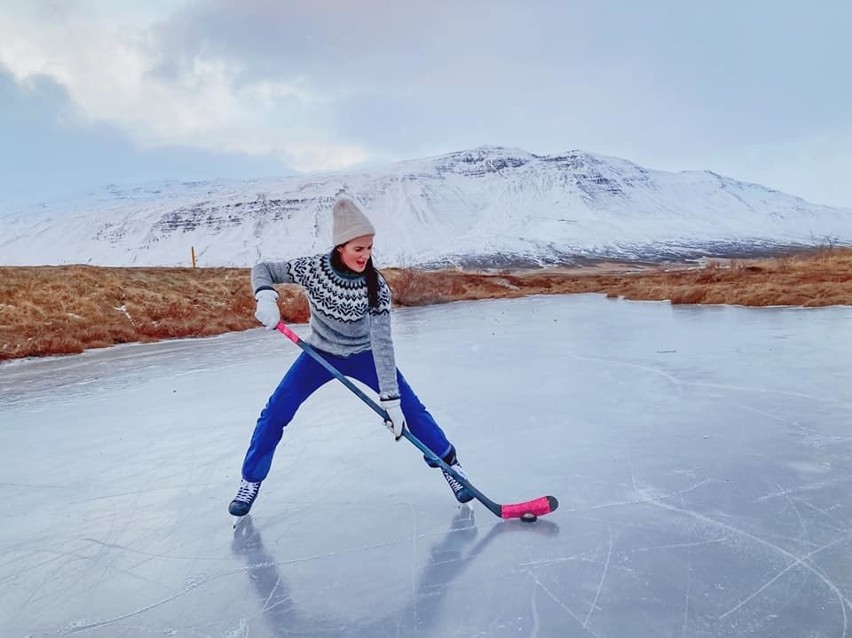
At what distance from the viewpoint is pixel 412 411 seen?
2744 millimetres

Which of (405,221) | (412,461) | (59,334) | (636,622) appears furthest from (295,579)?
(405,221)

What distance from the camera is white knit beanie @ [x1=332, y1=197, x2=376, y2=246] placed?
8.05 ft

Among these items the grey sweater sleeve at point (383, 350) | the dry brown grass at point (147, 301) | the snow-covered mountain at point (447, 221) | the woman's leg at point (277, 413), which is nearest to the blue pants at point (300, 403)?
the woman's leg at point (277, 413)

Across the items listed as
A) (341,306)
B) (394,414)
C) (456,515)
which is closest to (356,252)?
(341,306)

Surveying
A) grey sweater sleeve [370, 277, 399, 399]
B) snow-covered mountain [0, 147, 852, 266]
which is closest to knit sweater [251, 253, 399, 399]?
grey sweater sleeve [370, 277, 399, 399]

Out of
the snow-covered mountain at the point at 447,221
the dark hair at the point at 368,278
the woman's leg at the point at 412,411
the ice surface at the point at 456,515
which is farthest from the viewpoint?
the snow-covered mountain at the point at 447,221

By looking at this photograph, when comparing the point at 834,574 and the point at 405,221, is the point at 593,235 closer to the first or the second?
the point at 405,221

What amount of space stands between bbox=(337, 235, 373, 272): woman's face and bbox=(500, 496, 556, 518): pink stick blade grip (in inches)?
43.9

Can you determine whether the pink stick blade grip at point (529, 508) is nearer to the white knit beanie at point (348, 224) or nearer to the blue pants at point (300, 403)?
the blue pants at point (300, 403)

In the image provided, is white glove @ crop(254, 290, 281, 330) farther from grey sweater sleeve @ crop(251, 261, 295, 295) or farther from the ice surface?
the ice surface

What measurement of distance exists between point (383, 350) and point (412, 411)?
0.35 m

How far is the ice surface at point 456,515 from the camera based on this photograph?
6.23ft

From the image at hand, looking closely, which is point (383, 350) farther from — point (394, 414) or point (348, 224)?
point (348, 224)

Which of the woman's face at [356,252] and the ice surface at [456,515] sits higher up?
the woman's face at [356,252]
